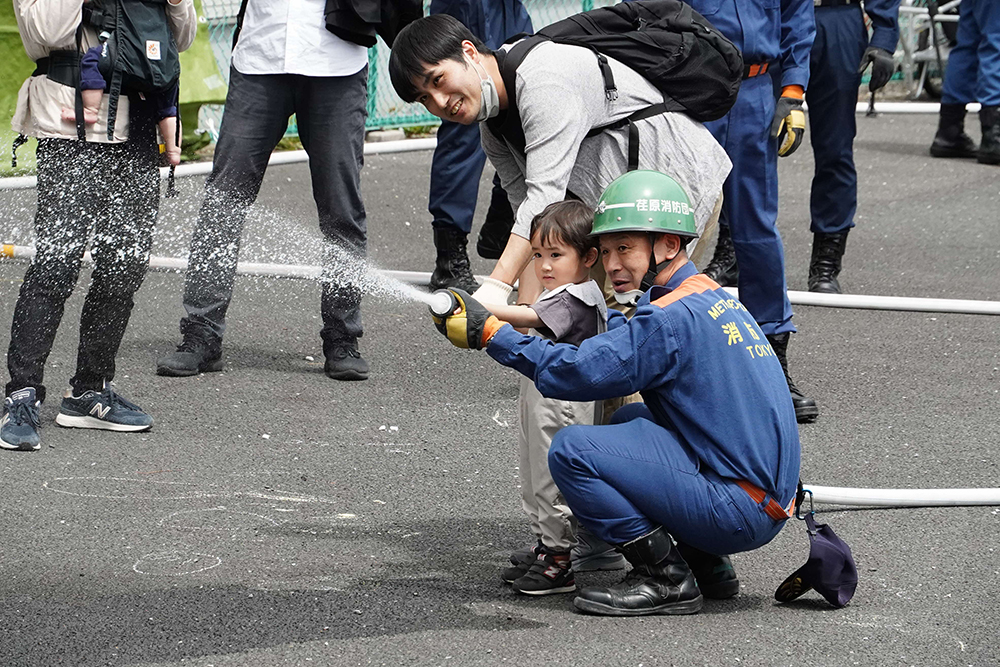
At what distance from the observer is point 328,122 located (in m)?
6.02

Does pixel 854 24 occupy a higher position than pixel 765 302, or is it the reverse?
pixel 854 24

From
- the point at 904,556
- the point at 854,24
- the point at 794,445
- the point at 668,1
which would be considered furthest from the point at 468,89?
the point at 854,24

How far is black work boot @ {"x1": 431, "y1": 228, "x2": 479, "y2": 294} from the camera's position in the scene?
7734mm

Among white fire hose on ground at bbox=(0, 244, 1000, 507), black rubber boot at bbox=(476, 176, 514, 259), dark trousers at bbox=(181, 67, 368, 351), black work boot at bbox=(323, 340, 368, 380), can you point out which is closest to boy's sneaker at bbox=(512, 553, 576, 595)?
black work boot at bbox=(323, 340, 368, 380)

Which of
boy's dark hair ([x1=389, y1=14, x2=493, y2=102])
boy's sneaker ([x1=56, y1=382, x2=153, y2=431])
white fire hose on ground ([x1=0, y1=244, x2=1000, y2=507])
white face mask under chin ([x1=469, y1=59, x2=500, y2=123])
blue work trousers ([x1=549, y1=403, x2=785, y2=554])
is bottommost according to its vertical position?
white fire hose on ground ([x1=0, y1=244, x2=1000, y2=507])

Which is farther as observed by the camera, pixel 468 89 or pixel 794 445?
pixel 468 89

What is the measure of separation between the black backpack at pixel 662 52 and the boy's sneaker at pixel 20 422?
78.6 inches

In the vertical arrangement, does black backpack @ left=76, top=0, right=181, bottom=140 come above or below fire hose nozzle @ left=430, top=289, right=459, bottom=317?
above

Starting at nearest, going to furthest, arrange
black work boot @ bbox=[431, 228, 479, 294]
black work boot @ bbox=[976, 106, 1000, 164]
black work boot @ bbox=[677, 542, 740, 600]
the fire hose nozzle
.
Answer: the fire hose nozzle → black work boot @ bbox=[677, 542, 740, 600] → black work boot @ bbox=[431, 228, 479, 294] → black work boot @ bbox=[976, 106, 1000, 164]

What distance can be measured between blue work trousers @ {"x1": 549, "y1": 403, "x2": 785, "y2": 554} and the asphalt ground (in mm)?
253

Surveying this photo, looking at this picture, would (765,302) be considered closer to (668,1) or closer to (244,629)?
(668,1)

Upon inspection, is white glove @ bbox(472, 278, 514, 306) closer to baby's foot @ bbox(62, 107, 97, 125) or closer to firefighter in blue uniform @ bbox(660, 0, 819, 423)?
baby's foot @ bbox(62, 107, 97, 125)

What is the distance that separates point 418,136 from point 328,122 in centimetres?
645

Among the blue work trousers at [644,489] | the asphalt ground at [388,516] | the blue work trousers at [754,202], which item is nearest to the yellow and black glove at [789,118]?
the blue work trousers at [754,202]
